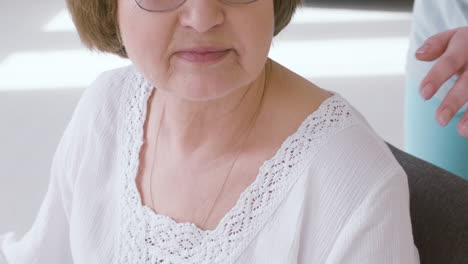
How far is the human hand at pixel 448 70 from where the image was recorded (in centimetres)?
121

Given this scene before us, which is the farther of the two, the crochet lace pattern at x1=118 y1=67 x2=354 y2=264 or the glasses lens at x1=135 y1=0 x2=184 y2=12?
the crochet lace pattern at x1=118 y1=67 x2=354 y2=264

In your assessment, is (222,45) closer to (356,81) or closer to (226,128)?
(226,128)

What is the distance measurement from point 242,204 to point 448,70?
0.43 metres

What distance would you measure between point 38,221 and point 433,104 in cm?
98

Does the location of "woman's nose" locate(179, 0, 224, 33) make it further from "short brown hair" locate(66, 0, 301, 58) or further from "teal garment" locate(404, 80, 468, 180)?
"teal garment" locate(404, 80, 468, 180)

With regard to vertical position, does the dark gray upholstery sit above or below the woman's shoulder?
below

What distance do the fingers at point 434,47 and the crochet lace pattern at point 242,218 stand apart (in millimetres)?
160

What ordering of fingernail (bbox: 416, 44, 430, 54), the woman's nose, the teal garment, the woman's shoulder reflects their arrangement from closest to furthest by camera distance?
the woman's nose, fingernail (bbox: 416, 44, 430, 54), the woman's shoulder, the teal garment

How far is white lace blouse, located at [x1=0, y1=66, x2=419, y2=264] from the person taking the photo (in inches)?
46.2

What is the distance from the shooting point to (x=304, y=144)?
1.28 meters

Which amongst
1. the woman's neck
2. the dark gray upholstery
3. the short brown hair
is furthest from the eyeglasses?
the dark gray upholstery

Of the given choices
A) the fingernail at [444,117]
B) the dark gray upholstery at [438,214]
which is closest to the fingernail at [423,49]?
the fingernail at [444,117]

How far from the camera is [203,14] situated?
3.70ft

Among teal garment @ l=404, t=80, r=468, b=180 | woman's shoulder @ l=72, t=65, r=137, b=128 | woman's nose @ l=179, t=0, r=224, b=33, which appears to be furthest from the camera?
teal garment @ l=404, t=80, r=468, b=180
